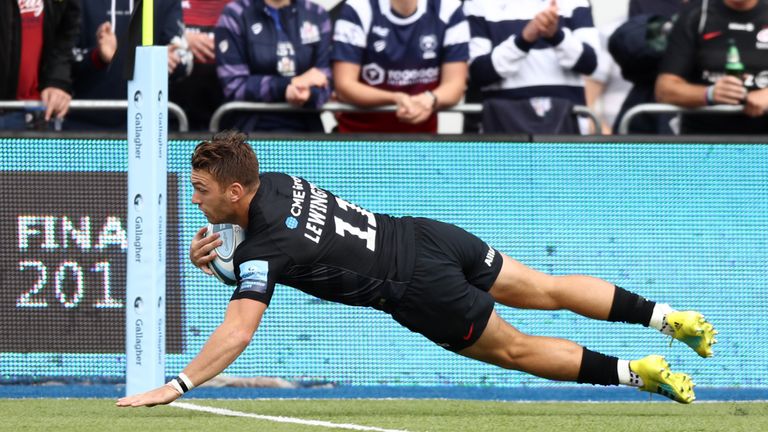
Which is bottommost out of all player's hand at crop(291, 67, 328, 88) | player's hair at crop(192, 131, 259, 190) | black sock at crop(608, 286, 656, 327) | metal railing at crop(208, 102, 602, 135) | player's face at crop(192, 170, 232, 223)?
black sock at crop(608, 286, 656, 327)

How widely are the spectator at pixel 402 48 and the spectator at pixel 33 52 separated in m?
1.90

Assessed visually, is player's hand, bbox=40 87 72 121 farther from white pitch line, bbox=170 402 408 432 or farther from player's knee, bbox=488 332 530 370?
player's knee, bbox=488 332 530 370

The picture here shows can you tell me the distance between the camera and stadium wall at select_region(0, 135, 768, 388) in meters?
9.03

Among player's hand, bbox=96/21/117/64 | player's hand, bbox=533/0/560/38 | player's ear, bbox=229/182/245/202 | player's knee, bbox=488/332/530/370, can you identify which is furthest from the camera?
player's hand, bbox=96/21/117/64

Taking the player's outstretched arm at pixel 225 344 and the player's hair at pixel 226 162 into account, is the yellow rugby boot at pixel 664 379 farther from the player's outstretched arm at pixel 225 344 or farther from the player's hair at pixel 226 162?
the player's hair at pixel 226 162

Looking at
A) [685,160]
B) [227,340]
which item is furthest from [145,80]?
[685,160]

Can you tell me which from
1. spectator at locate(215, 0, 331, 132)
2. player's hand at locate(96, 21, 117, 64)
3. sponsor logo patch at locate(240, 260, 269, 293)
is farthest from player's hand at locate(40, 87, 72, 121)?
sponsor logo patch at locate(240, 260, 269, 293)

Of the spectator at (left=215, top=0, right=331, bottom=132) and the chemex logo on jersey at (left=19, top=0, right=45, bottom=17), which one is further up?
the chemex logo on jersey at (left=19, top=0, right=45, bottom=17)

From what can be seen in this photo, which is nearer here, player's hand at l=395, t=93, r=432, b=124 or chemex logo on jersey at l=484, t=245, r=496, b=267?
chemex logo on jersey at l=484, t=245, r=496, b=267

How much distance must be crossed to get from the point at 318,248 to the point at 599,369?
173cm

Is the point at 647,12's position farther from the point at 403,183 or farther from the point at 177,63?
the point at 177,63

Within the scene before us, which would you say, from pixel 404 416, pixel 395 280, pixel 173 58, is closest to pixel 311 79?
pixel 173 58

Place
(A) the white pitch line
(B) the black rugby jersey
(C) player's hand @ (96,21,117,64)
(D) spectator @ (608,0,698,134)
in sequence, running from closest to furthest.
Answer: (B) the black rugby jersey, (A) the white pitch line, (C) player's hand @ (96,21,117,64), (D) spectator @ (608,0,698,134)

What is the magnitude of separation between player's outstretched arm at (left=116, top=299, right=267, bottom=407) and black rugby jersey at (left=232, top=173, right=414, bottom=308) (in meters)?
0.07
